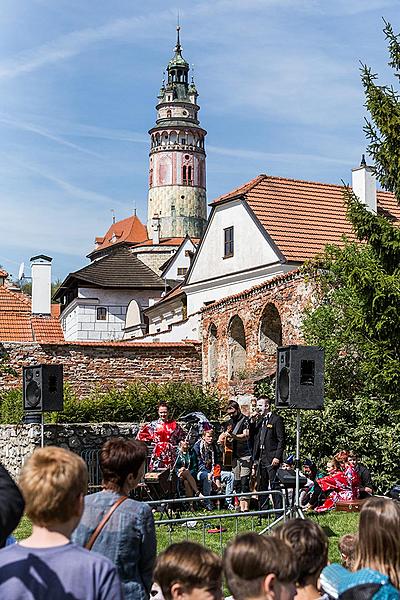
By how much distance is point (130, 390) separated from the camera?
72.2 ft

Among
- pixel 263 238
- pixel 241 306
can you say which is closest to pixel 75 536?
pixel 241 306

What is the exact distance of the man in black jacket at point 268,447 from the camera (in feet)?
47.6

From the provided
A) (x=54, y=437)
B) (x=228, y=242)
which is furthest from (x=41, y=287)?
(x=54, y=437)

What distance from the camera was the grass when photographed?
11195 mm

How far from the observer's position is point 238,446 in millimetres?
15727

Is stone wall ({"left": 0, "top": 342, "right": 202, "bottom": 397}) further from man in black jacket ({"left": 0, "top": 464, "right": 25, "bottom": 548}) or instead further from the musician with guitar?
man in black jacket ({"left": 0, "top": 464, "right": 25, "bottom": 548})

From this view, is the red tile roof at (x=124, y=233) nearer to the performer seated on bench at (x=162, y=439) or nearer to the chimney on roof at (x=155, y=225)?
the chimney on roof at (x=155, y=225)

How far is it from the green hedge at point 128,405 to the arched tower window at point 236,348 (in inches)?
141

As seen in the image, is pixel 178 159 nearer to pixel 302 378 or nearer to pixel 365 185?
pixel 365 185

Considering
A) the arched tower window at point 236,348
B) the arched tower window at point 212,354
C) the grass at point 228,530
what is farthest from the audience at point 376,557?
the arched tower window at point 212,354

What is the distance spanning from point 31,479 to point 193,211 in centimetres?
10785

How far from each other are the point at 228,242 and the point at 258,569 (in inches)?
1173

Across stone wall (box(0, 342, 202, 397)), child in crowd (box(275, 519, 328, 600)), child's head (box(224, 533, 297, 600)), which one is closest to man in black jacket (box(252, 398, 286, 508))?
child in crowd (box(275, 519, 328, 600))

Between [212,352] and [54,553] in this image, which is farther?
[212,352]
